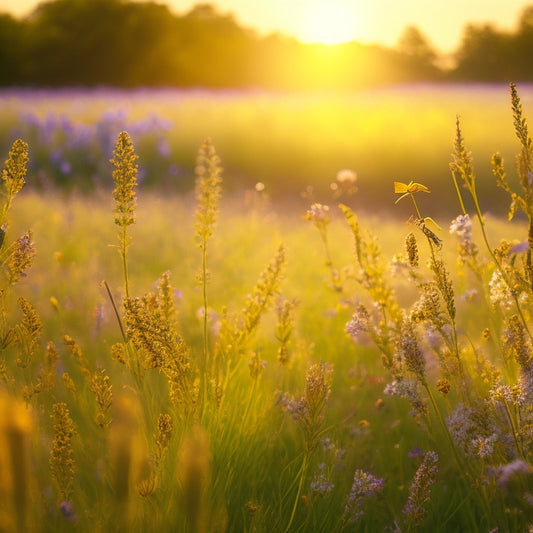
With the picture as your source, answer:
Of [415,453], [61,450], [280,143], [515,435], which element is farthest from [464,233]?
[280,143]

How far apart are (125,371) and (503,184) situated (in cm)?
123

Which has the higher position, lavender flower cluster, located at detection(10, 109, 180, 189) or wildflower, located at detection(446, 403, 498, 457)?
lavender flower cluster, located at detection(10, 109, 180, 189)

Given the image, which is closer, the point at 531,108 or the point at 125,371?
the point at 125,371

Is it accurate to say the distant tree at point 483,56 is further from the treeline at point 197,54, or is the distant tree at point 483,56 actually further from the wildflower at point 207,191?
the wildflower at point 207,191

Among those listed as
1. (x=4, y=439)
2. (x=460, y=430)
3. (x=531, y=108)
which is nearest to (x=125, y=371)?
(x=460, y=430)

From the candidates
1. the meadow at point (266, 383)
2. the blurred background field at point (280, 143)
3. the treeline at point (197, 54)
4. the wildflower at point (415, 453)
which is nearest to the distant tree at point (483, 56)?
the treeline at point (197, 54)

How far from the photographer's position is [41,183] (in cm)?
926

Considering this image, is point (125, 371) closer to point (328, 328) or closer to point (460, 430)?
point (460, 430)

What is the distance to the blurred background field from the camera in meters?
9.77

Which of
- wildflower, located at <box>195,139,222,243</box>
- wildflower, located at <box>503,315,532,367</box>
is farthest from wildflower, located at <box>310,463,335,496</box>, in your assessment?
wildflower, located at <box>195,139,222,243</box>

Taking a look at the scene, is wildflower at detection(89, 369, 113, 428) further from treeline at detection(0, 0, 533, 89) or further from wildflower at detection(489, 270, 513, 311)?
treeline at detection(0, 0, 533, 89)

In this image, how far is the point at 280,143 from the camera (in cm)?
1248

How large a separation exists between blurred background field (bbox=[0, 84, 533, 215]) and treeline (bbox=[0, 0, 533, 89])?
13.6 metres

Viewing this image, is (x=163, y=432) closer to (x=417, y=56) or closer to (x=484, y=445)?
(x=484, y=445)
